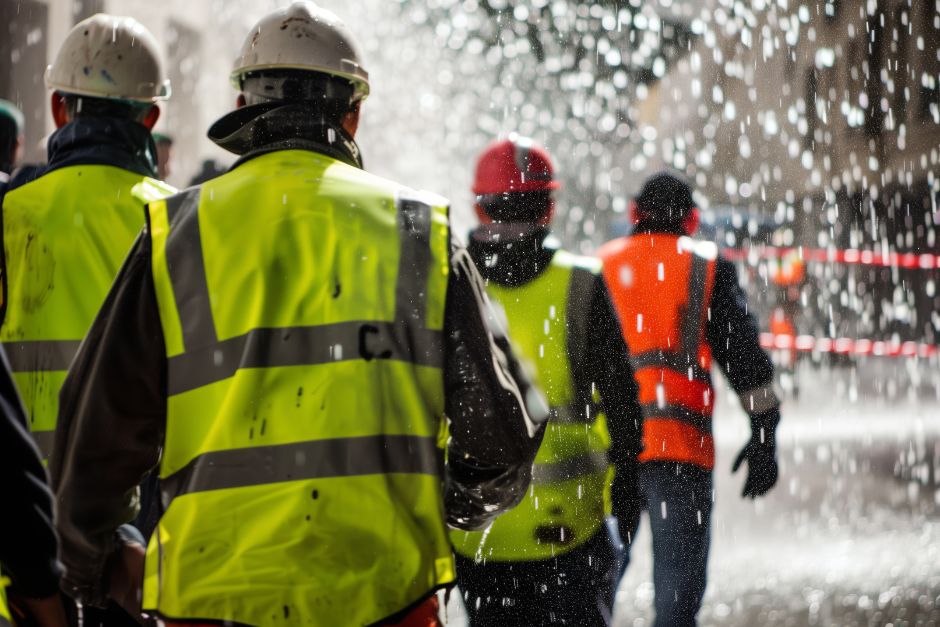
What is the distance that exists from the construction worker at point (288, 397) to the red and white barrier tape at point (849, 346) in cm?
1253

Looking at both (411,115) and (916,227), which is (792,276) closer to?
(916,227)

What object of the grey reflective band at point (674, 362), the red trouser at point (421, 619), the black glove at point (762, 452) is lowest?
the black glove at point (762, 452)

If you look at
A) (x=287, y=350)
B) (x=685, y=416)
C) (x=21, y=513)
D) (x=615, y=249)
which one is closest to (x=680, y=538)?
(x=685, y=416)

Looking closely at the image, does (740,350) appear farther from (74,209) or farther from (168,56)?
(168,56)

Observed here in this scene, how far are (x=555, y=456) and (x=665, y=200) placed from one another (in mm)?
1594

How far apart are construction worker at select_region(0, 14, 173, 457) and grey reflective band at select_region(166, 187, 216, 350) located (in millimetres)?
1081

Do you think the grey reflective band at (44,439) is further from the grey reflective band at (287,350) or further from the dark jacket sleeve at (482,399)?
the dark jacket sleeve at (482,399)

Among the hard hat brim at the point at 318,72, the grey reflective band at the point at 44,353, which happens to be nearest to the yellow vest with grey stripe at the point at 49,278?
the grey reflective band at the point at 44,353

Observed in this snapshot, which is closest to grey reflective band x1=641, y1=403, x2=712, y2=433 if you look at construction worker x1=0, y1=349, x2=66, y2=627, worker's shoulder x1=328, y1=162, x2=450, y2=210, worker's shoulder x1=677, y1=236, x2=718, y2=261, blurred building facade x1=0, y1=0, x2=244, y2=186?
worker's shoulder x1=677, y1=236, x2=718, y2=261

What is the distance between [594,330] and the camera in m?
3.65

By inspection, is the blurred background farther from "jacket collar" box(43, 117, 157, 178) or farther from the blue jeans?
"jacket collar" box(43, 117, 157, 178)

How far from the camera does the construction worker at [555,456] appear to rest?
362 cm

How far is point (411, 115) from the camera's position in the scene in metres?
40.6

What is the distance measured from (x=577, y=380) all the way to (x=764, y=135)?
3337cm
